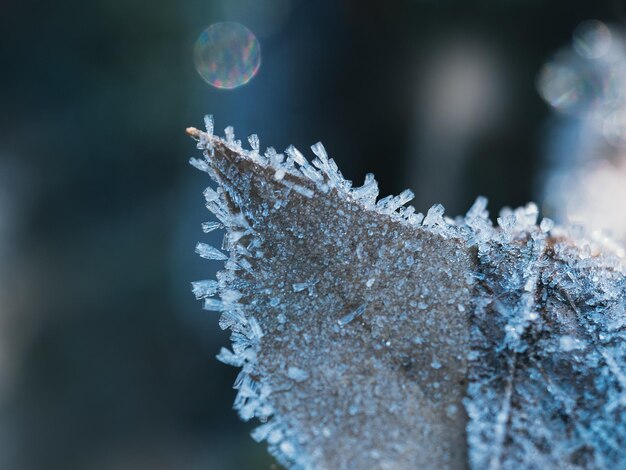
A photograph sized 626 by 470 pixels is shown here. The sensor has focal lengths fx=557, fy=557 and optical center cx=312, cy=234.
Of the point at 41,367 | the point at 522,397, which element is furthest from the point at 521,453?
the point at 41,367

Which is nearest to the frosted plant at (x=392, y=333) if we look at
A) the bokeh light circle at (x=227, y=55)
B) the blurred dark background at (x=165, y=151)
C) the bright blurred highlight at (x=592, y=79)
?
the bright blurred highlight at (x=592, y=79)

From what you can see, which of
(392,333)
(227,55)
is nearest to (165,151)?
(227,55)

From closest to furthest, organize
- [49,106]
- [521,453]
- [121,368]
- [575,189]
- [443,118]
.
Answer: [521,453] < [575,189] < [121,368] < [443,118] < [49,106]

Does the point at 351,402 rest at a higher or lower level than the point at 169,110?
lower

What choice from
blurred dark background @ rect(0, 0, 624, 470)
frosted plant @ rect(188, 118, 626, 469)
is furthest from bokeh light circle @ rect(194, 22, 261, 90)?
frosted plant @ rect(188, 118, 626, 469)

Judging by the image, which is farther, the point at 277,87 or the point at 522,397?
the point at 277,87

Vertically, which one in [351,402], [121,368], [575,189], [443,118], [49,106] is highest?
[443,118]

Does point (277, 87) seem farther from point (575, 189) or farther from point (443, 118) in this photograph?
point (575, 189)
